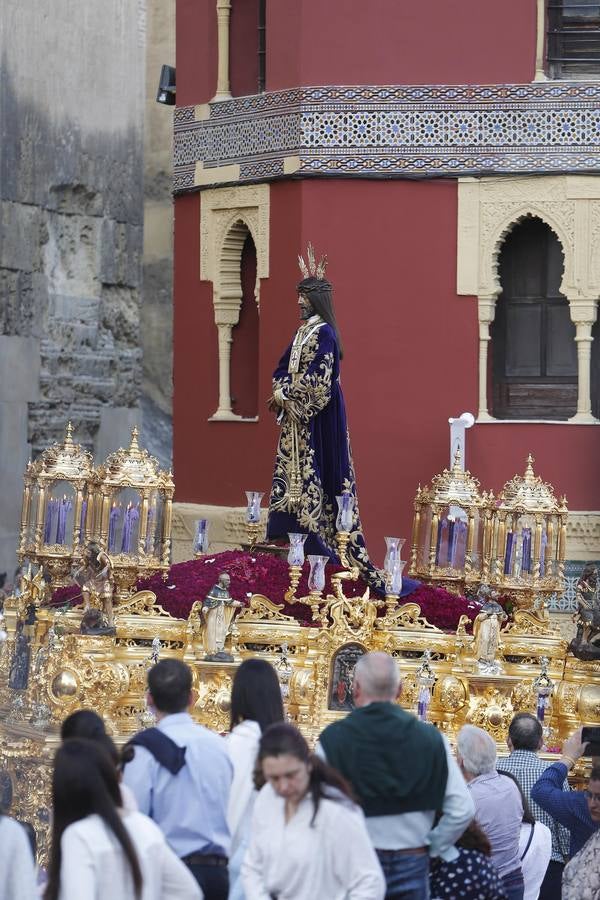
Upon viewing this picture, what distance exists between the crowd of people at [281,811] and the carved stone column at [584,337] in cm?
723

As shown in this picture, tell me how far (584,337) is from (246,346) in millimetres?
2757

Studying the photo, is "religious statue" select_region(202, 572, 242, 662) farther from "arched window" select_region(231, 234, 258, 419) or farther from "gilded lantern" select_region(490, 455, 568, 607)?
"arched window" select_region(231, 234, 258, 419)

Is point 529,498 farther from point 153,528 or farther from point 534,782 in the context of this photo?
point 534,782

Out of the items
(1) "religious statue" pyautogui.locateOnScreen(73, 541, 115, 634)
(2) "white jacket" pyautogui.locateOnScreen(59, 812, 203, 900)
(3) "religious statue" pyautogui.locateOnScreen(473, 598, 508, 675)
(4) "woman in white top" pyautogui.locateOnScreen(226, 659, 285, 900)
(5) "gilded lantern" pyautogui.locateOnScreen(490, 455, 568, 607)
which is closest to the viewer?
(2) "white jacket" pyautogui.locateOnScreen(59, 812, 203, 900)

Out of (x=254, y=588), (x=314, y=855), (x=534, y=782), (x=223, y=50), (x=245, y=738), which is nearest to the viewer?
(x=314, y=855)

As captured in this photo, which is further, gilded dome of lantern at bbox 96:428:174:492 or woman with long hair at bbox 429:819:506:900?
gilded dome of lantern at bbox 96:428:174:492

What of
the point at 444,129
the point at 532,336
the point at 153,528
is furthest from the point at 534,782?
the point at 444,129

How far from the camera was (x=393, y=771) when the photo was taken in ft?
17.6

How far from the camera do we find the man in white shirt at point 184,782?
214 inches

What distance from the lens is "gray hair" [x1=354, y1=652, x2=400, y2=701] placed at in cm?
534

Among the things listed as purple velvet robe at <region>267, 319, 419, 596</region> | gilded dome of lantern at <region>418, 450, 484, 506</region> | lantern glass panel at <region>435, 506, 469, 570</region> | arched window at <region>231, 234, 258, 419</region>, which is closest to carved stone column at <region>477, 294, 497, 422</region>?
arched window at <region>231, 234, 258, 419</region>

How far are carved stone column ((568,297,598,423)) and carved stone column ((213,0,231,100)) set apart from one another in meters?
3.09

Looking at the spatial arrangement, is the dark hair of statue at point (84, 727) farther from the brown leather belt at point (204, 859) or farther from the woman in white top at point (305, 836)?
the woman in white top at point (305, 836)

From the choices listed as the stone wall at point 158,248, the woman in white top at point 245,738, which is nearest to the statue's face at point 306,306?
the woman in white top at point 245,738
